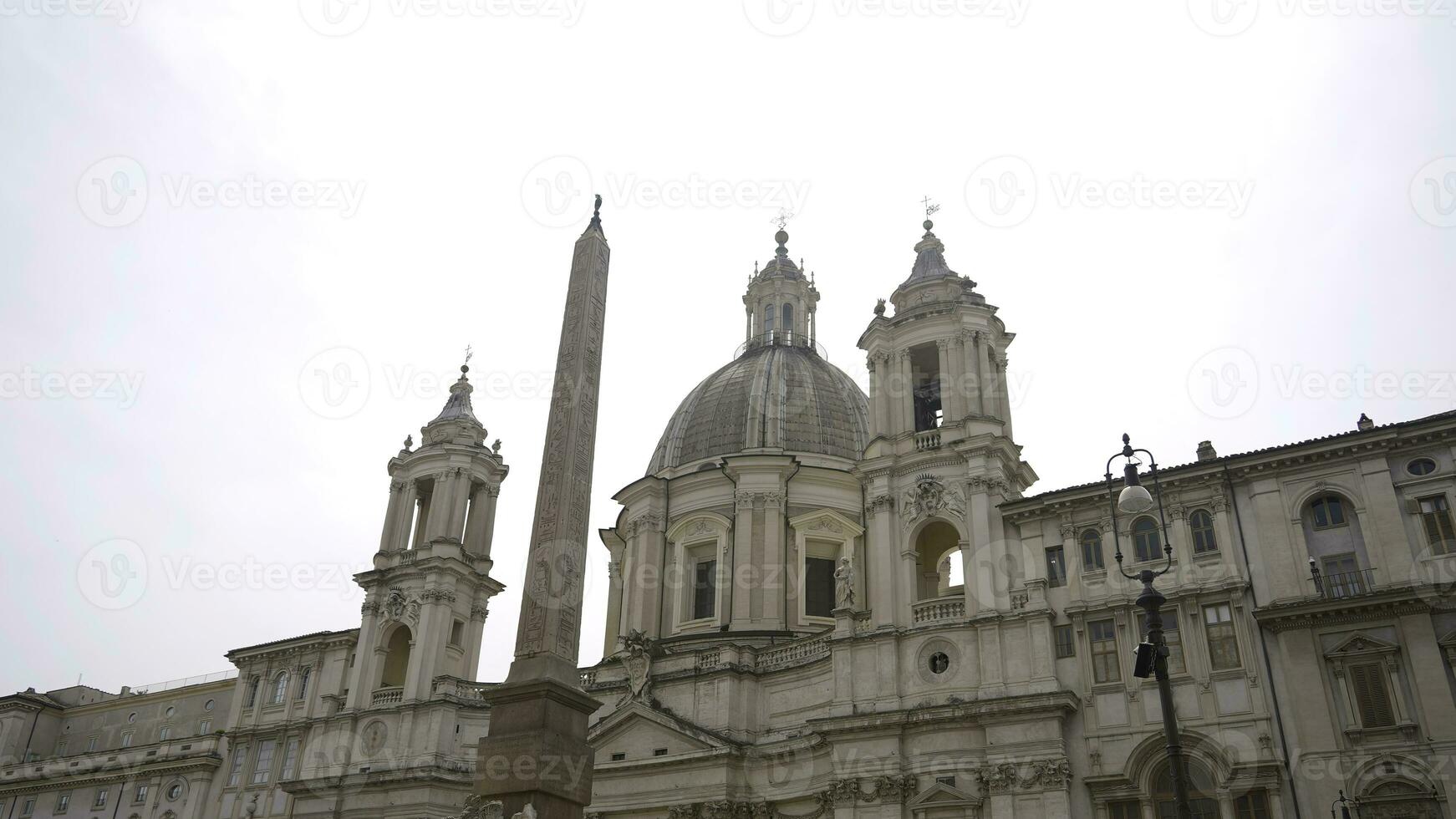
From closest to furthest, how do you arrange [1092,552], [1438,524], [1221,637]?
1. [1438,524]
2. [1221,637]
3. [1092,552]

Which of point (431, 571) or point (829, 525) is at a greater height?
point (829, 525)

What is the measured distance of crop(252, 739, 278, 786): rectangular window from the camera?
46688mm

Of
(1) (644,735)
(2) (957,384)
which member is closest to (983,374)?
(2) (957,384)

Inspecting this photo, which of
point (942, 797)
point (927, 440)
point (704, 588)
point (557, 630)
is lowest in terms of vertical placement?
point (942, 797)

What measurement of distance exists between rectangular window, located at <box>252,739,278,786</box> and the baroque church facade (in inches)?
10.0

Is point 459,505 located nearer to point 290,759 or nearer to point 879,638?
point 290,759

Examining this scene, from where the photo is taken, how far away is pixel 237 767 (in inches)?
1881

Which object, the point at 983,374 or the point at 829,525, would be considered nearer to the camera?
the point at 983,374

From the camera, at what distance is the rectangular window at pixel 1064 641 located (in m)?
31.8

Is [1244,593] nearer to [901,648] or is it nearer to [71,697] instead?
[901,648]

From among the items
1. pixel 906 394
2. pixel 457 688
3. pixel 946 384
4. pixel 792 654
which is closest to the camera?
pixel 946 384

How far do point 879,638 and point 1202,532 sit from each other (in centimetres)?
1040

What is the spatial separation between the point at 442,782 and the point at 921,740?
20.1 m

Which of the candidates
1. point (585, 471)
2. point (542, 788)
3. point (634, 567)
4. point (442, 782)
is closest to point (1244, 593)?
point (585, 471)
